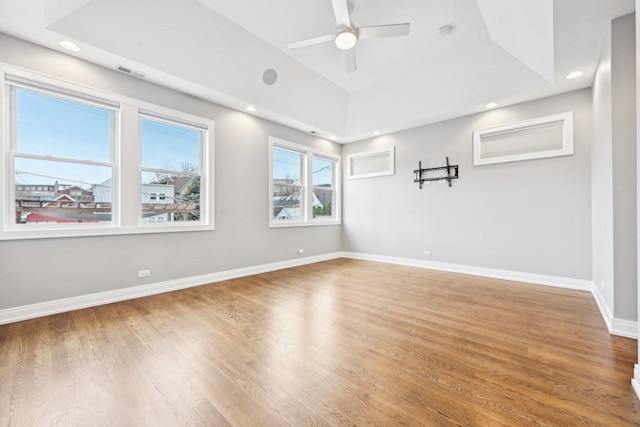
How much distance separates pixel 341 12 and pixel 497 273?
15.0 ft

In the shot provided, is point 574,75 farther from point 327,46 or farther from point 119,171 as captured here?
point 119,171

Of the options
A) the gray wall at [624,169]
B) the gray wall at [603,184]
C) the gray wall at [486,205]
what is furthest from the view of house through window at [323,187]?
the gray wall at [624,169]

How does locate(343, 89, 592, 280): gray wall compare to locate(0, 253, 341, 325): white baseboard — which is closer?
locate(0, 253, 341, 325): white baseboard

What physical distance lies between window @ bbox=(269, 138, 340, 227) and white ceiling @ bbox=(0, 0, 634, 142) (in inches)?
37.5

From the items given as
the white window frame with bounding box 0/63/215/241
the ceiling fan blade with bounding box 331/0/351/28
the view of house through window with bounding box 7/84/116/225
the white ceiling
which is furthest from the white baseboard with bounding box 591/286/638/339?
the view of house through window with bounding box 7/84/116/225

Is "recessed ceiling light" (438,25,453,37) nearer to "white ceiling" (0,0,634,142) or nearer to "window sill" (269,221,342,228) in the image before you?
"white ceiling" (0,0,634,142)

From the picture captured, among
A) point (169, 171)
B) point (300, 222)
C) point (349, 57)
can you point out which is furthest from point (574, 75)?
point (169, 171)

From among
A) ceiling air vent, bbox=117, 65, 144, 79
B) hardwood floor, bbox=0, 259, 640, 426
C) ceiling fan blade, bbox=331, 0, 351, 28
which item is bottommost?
hardwood floor, bbox=0, 259, 640, 426

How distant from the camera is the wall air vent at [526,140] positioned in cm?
400

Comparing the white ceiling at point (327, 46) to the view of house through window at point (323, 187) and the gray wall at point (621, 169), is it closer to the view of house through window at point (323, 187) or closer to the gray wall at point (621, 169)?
the gray wall at point (621, 169)

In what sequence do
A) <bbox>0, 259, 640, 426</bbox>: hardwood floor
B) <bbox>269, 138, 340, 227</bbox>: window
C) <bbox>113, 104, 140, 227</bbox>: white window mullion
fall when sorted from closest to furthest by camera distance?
1. <bbox>0, 259, 640, 426</bbox>: hardwood floor
2. <bbox>113, 104, 140, 227</bbox>: white window mullion
3. <bbox>269, 138, 340, 227</bbox>: window

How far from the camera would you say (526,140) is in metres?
4.35

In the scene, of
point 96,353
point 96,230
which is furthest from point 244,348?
point 96,230

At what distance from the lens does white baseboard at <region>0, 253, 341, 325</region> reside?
9.03 ft
